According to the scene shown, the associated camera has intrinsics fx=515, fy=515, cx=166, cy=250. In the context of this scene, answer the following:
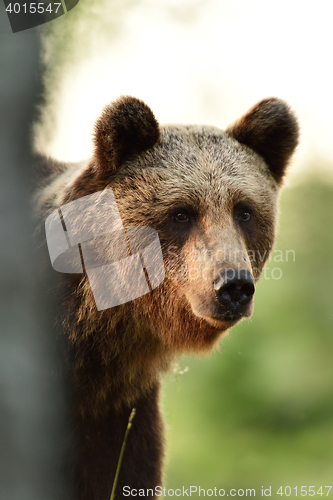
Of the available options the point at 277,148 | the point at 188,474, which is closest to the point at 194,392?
the point at 188,474

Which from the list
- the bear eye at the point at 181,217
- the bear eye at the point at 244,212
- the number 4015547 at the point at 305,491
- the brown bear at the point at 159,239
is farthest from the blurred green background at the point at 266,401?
the bear eye at the point at 181,217

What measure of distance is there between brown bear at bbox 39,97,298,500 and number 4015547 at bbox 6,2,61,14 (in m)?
0.74

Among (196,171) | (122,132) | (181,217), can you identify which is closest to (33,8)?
(122,132)

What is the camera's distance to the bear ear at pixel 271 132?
3830 millimetres

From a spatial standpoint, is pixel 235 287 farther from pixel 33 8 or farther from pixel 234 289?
pixel 33 8

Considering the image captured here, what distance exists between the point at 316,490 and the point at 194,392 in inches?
104

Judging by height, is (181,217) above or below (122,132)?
below

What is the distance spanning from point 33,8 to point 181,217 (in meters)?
1.59

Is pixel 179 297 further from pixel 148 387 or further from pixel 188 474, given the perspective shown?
pixel 188 474

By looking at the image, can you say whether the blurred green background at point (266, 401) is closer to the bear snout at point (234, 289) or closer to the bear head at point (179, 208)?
the bear head at point (179, 208)

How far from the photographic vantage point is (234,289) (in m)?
2.98

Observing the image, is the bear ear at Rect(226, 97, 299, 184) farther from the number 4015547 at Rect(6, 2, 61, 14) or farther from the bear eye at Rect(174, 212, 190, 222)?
the number 4015547 at Rect(6, 2, 61, 14)

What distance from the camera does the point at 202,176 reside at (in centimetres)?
343

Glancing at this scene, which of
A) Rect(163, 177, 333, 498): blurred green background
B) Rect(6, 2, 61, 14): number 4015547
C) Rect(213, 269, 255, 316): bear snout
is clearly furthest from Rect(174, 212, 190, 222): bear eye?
Rect(163, 177, 333, 498): blurred green background
